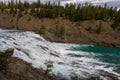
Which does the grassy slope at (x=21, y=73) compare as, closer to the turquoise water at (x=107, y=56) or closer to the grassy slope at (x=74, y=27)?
the turquoise water at (x=107, y=56)

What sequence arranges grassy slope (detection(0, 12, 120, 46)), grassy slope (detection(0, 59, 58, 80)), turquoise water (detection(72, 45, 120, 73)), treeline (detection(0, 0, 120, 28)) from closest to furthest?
grassy slope (detection(0, 59, 58, 80)) < turquoise water (detection(72, 45, 120, 73)) < grassy slope (detection(0, 12, 120, 46)) < treeline (detection(0, 0, 120, 28))

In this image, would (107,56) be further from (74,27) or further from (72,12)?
(72,12)

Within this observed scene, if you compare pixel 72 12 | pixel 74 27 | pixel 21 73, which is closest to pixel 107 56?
pixel 21 73

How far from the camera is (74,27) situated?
97812 millimetres

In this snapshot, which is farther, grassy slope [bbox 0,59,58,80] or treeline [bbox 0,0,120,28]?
treeline [bbox 0,0,120,28]

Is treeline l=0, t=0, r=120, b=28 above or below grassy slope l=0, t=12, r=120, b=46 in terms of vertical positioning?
above

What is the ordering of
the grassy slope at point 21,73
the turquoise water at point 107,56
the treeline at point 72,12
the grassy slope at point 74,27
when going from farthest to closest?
the treeline at point 72,12, the grassy slope at point 74,27, the turquoise water at point 107,56, the grassy slope at point 21,73

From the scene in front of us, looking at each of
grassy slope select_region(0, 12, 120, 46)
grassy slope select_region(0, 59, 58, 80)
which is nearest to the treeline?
grassy slope select_region(0, 12, 120, 46)

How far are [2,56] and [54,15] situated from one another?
7658 cm

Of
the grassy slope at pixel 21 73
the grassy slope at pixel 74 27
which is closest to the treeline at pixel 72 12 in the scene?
the grassy slope at pixel 74 27

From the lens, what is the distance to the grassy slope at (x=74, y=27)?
88912mm

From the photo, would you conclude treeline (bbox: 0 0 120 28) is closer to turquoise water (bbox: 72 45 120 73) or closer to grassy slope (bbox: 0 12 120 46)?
grassy slope (bbox: 0 12 120 46)

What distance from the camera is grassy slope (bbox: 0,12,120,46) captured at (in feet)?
292

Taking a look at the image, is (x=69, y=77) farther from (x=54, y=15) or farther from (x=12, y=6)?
(x=12, y=6)
